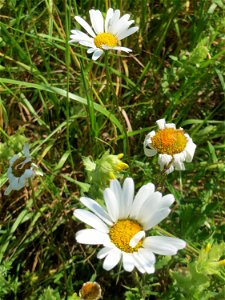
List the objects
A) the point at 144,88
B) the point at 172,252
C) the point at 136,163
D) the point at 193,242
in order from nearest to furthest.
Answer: the point at 172,252, the point at 193,242, the point at 136,163, the point at 144,88

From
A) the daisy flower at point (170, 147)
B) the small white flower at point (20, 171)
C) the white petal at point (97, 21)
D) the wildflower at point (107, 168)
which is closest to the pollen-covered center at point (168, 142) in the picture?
the daisy flower at point (170, 147)

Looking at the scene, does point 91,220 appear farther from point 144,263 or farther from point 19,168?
point 19,168

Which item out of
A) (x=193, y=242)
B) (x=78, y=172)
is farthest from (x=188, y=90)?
(x=193, y=242)

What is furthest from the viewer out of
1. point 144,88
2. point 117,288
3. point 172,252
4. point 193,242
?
point 144,88

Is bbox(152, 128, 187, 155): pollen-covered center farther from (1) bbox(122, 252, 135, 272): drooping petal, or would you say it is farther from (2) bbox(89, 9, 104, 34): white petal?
(2) bbox(89, 9, 104, 34): white petal

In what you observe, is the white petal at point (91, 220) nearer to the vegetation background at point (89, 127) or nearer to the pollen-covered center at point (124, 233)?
the pollen-covered center at point (124, 233)

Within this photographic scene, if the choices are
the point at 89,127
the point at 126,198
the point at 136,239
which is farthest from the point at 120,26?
the point at 136,239

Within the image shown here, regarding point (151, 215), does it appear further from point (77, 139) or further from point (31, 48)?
point (31, 48)
